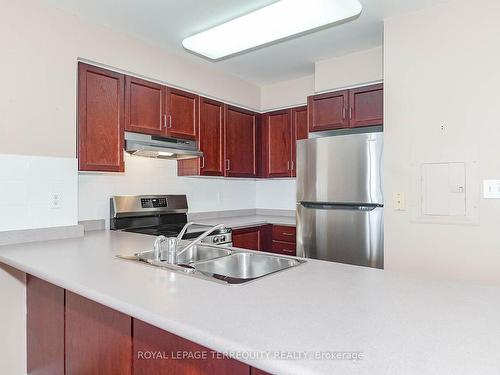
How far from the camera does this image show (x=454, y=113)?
7.25ft

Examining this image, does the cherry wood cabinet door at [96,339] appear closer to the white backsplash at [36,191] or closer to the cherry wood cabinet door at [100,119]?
the white backsplash at [36,191]

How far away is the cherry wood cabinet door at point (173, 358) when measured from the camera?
996 mm

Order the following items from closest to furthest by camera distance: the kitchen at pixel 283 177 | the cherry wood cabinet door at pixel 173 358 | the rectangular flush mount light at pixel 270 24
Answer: the kitchen at pixel 283 177 → the cherry wood cabinet door at pixel 173 358 → the rectangular flush mount light at pixel 270 24

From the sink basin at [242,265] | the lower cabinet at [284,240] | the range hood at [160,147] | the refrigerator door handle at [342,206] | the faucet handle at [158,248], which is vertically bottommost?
the lower cabinet at [284,240]

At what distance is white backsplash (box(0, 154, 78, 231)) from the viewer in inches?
82.0

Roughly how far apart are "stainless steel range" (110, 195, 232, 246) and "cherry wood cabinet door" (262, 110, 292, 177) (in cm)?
105

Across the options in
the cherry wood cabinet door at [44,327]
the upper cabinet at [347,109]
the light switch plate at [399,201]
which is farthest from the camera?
the upper cabinet at [347,109]

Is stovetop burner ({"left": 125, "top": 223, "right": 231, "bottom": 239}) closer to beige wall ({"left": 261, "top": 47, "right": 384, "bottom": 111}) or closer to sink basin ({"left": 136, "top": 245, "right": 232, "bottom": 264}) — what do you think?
sink basin ({"left": 136, "top": 245, "right": 232, "bottom": 264})

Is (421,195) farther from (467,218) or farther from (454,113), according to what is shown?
(454,113)

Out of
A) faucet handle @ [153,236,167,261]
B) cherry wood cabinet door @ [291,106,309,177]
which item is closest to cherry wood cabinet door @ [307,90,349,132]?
cherry wood cabinet door @ [291,106,309,177]

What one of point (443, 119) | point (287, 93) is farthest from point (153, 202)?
point (443, 119)

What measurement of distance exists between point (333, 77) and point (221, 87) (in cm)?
111

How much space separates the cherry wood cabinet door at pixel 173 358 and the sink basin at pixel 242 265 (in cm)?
55

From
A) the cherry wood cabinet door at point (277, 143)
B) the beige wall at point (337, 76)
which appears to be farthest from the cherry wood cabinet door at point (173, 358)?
the cherry wood cabinet door at point (277, 143)
